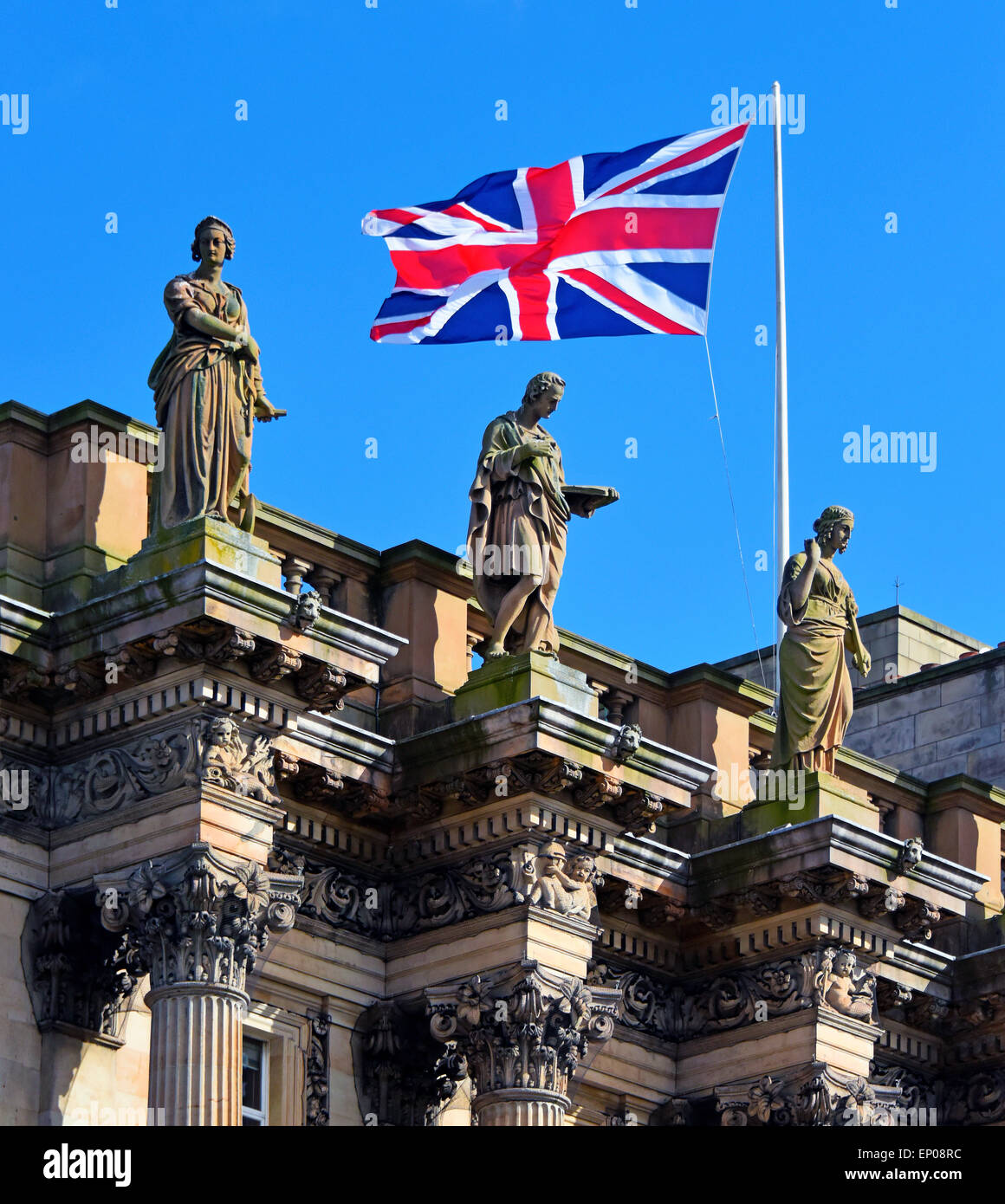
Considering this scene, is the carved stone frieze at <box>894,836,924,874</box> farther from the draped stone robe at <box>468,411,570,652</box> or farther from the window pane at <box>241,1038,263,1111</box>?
the window pane at <box>241,1038,263,1111</box>

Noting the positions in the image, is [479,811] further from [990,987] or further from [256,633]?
[990,987]

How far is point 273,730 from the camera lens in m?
37.7

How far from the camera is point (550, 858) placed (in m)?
39.3

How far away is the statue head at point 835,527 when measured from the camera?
43375 mm

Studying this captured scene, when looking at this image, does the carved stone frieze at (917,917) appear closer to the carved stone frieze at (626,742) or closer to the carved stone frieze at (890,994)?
the carved stone frieze at (890,994)

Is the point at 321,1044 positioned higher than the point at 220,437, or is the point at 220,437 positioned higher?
the point at 220,437

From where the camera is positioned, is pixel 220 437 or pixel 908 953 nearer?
pixel 220 437

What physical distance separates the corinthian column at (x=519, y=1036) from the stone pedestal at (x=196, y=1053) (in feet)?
10.2

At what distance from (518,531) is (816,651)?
399cm

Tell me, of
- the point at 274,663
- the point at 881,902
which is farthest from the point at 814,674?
the point at 274,663

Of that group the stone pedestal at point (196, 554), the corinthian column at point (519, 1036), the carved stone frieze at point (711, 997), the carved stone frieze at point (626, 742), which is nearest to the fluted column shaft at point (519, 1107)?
the corinthian column at point (519, 1036)

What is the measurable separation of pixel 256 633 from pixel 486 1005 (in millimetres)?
4468

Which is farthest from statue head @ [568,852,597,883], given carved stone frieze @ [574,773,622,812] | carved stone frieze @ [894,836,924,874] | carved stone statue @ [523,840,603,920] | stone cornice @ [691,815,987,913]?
carved stone frieze @ [894,836,924,874]
